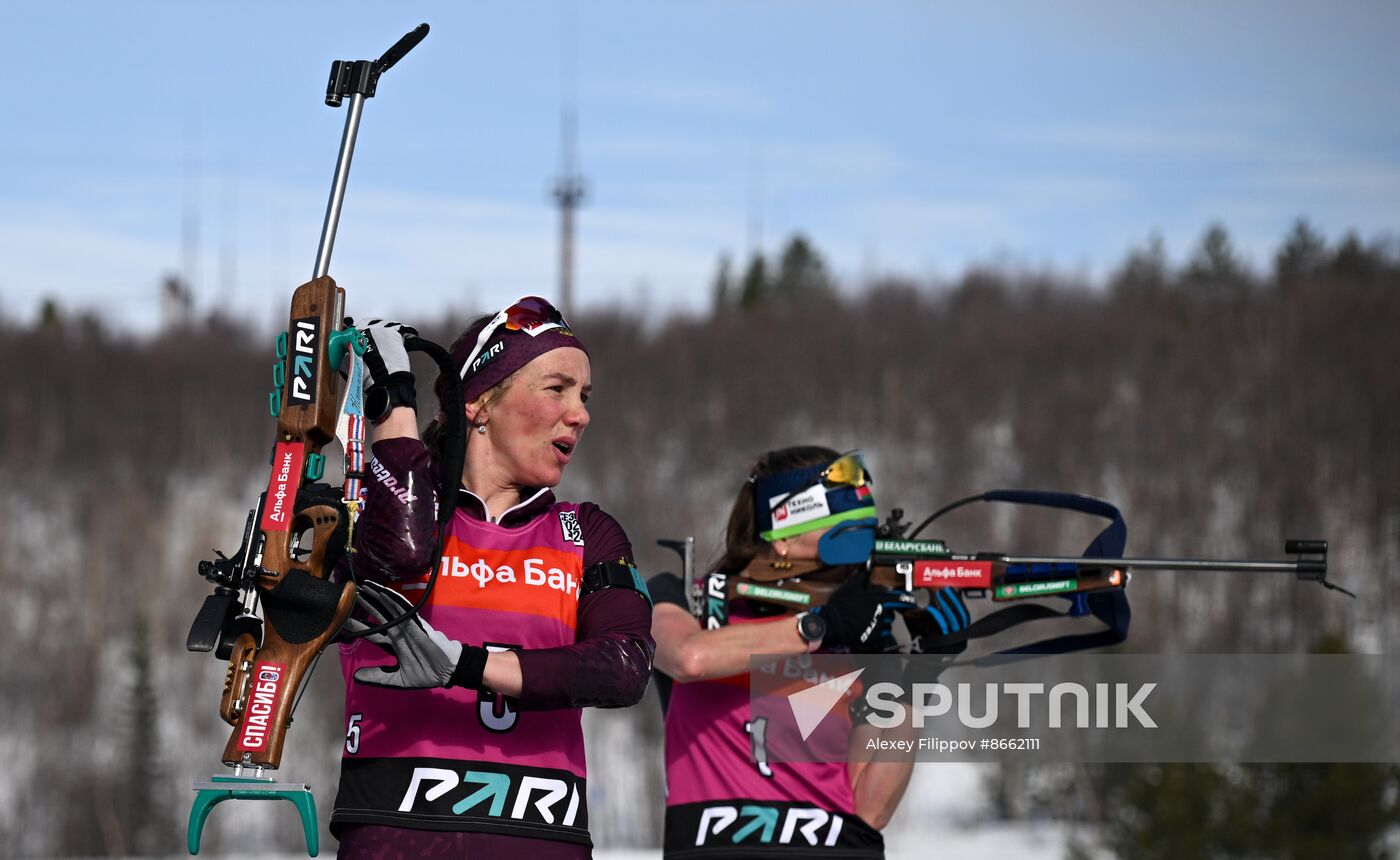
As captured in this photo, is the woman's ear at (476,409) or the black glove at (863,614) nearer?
the woman's ear at (476,409)

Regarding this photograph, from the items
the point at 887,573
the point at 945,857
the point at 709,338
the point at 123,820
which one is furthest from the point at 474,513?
the point at 709,338

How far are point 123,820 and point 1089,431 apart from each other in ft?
94.9

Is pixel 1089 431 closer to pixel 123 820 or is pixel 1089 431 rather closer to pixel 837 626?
pixel 123 820

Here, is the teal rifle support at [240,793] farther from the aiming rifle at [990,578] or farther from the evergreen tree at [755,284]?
the evergreen tree at [755,284]

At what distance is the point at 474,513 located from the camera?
148 inches

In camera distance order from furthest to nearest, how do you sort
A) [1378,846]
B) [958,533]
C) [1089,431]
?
[1089,431] < [958,533] < [1378,846]

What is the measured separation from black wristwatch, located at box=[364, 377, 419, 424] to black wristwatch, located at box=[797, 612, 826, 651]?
6.62 ft

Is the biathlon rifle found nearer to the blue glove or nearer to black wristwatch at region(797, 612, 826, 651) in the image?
the blue glove

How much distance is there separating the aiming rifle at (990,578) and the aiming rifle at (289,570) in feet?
7.22

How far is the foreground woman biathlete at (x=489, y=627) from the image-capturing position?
131 inches

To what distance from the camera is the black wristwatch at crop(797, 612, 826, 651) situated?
511cm

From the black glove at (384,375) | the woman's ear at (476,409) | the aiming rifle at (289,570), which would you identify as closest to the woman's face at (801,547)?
the woman's ear at (476,409)

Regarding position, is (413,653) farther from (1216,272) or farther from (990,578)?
(1216,272)

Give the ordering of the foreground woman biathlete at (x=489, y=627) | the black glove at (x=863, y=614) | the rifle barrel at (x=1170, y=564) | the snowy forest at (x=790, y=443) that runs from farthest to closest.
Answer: the snowy forest at (x=790, y=443), the black glove at (x=863, y=614), the rifle barrel at (x=1170, y=564), the foreground woman biathlete at (x=489, y=627)
